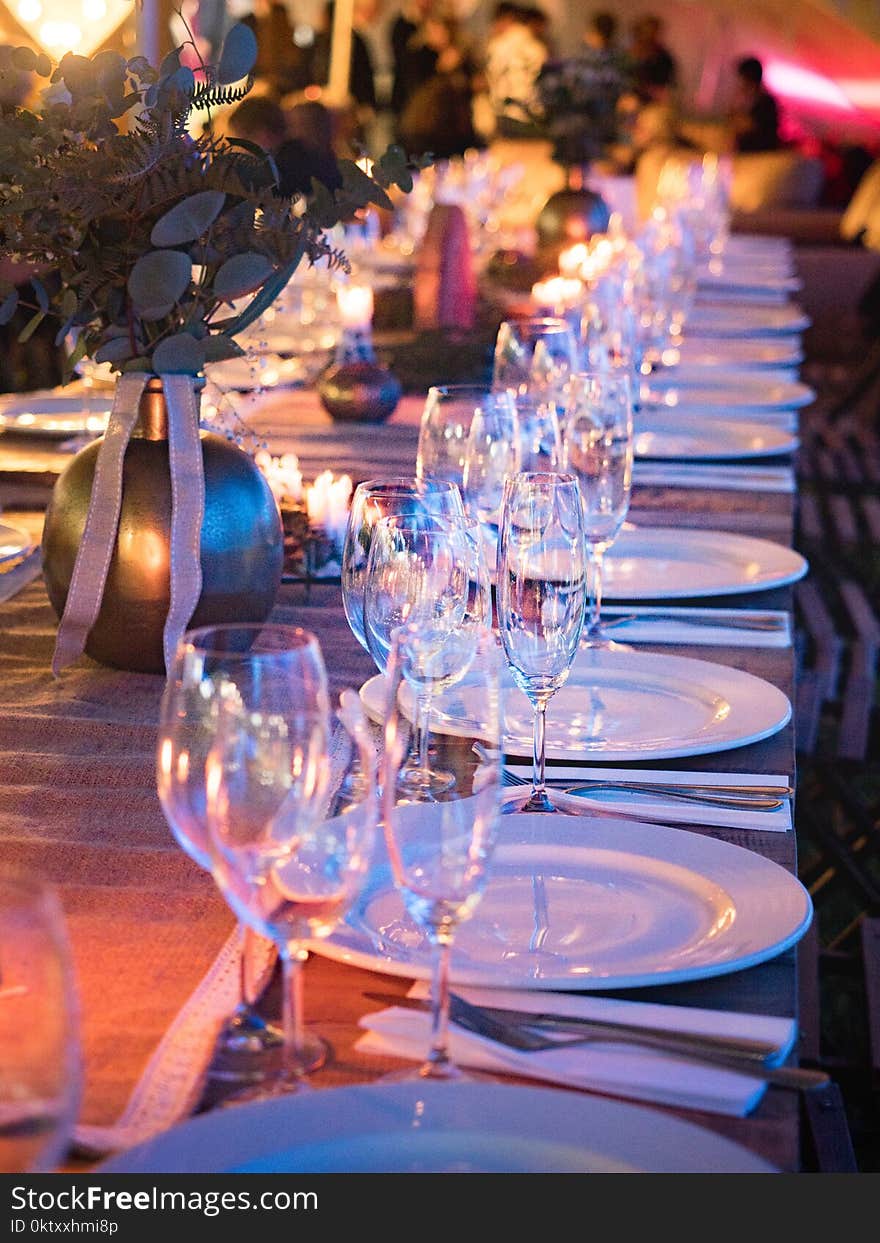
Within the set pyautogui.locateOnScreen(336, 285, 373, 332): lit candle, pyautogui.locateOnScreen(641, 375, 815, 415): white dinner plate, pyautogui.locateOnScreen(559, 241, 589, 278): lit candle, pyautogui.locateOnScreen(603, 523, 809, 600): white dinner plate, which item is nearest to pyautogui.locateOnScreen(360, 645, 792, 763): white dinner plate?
pyautogui.locateOnScreen(603, 523, 809, 600): white dinner plate

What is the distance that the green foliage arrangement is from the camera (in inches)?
54.4

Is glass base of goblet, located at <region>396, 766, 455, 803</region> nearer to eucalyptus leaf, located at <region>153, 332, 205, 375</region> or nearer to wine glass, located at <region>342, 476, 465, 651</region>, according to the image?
wine glass, located at <region>342, 476, 465, 651</region>

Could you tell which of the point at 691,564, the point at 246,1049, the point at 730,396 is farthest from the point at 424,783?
the point at 730,396

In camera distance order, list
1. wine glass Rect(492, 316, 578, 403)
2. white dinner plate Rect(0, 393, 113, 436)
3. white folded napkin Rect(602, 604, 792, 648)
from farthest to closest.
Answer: white dinner plate Rect(0, 393, 113, 436)
wine glass Rect(492, 316, 578, 403)
white folded napkin Rect(602, 604, 792, 648)

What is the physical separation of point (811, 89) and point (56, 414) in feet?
51.4

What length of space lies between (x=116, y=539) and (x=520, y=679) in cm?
46

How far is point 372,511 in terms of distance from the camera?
4.47 feet

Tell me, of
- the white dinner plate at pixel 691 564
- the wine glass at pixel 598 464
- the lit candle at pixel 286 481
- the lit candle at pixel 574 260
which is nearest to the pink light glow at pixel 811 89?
the lit candle at pixel 574 260

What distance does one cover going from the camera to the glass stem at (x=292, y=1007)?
81cm

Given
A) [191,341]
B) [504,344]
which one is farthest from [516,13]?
[191,341]

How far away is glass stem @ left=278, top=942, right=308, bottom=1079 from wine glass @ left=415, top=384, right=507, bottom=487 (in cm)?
96

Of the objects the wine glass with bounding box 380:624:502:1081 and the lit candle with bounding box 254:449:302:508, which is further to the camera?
the lit candle with bounding box 254:449:302:508

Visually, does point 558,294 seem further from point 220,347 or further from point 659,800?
point 659,800
